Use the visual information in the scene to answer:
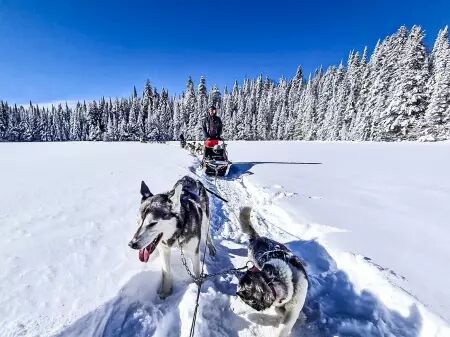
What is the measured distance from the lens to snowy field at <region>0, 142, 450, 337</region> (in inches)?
132

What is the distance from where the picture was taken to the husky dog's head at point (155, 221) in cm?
314

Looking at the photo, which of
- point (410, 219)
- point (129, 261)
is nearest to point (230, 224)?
point (129, 261)

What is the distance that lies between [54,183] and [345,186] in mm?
9805

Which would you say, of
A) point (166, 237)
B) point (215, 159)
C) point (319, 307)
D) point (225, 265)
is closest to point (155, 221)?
point (166, 237)

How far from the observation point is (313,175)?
12297 mm

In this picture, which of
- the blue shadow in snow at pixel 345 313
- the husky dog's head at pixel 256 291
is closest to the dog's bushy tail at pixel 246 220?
the blue shadow in snow at pixel 345 313

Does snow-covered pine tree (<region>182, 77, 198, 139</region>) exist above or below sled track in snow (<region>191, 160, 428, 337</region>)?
above

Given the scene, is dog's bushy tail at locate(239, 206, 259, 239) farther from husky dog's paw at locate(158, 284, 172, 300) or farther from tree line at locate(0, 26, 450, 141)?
tree line at locate(0, 26, 450, 141)

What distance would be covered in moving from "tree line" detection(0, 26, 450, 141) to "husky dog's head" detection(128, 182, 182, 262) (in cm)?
3387

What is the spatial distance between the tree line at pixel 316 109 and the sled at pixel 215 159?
26784 millimetres

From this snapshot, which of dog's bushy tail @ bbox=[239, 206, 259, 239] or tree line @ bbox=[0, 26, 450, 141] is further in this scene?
tree line @ bbox=[0, 26, 450, 141]

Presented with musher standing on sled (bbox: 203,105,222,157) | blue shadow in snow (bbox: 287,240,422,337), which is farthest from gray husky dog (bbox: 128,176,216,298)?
musher standing on sled (bbox: 203,105,222,157)

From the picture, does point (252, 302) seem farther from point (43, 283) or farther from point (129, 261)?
point (43, 283)

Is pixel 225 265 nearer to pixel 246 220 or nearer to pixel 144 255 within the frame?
pixel 246 220
